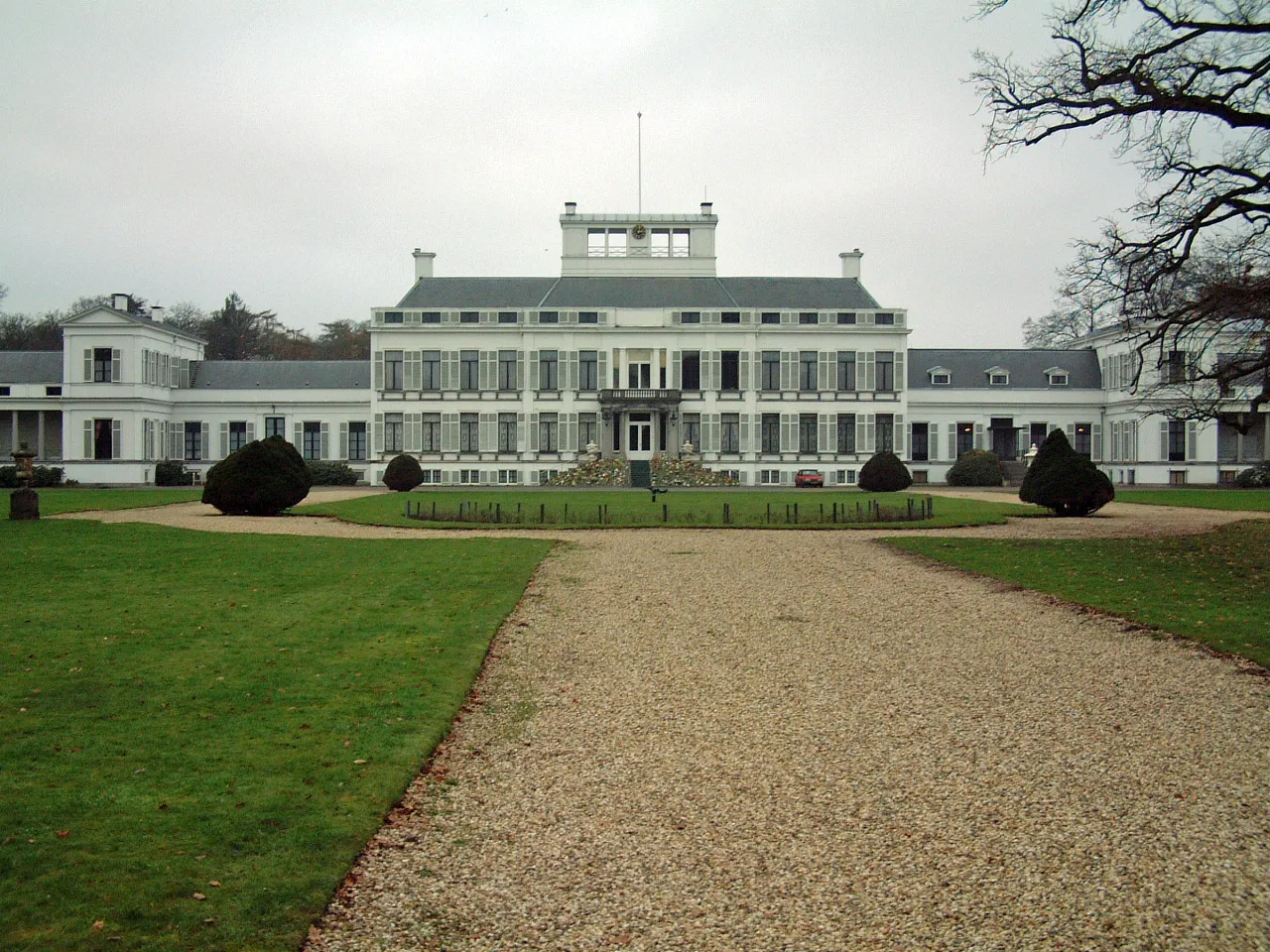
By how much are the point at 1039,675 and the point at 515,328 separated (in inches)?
1763

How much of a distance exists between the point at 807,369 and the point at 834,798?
4777 cm

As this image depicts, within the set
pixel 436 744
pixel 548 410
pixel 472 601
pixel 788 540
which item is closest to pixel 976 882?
pixel 436 744

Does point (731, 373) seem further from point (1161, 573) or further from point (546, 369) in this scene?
point (1161, 573)

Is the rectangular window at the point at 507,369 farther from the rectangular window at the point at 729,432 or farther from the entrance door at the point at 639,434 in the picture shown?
the rectangular window at the point at 729,432

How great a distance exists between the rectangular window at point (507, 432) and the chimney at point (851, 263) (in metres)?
19.0

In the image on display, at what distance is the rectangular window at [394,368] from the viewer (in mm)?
52562

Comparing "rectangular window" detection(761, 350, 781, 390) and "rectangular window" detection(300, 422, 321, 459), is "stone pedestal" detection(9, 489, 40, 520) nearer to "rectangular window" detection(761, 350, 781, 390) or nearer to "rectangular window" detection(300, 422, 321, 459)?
"rectangular window" detection(300, 422, 321, 459)

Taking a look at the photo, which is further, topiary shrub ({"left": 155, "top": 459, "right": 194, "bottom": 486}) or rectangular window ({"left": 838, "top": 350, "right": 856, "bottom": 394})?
rectangular window ({"left": 838, "top": 350, "right": 856, "bottom": 394})

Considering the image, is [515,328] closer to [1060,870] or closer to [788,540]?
[788,540]

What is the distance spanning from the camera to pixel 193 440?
5641cm

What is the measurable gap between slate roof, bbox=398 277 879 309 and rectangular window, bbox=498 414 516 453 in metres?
5.58

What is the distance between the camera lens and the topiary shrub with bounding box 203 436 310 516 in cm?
2602

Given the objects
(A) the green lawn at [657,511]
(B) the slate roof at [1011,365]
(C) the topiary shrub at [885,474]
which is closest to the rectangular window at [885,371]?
(B) the slate roof at [1011,365]

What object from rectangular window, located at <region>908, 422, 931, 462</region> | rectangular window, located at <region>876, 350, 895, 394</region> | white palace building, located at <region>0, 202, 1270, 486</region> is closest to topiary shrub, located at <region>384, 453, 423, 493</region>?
white palace building, located at <region>0, 202, 1270, 486</region>
